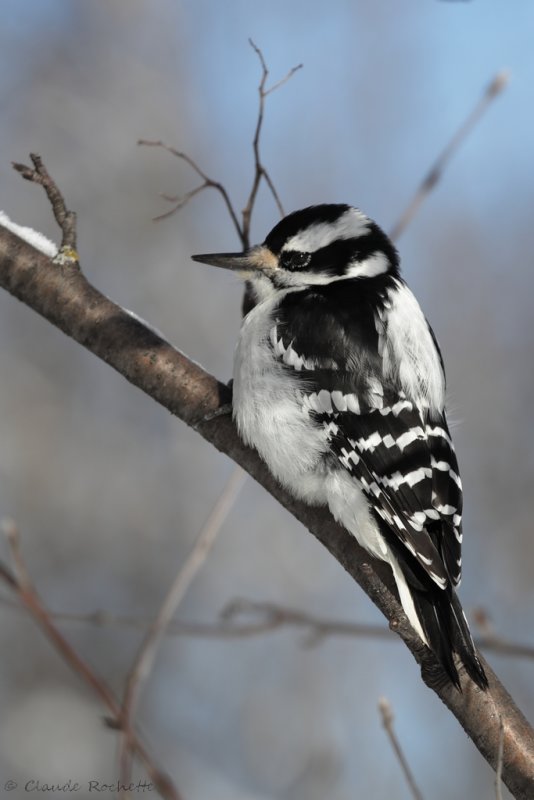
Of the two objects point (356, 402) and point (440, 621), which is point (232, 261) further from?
point (440, 621)

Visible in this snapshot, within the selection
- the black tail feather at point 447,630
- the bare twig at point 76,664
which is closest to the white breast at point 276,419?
the black tail feather at point 447,630

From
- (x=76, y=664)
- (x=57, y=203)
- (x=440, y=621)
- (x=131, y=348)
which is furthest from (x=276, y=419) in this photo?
(x=76, y=664)

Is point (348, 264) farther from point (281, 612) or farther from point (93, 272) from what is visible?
point (93, 272)

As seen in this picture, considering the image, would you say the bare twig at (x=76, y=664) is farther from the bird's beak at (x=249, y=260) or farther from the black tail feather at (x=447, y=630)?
the bird's beak at (x=249, y=260)

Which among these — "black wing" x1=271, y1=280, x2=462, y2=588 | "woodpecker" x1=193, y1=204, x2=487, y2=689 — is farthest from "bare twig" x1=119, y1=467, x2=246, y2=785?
"black wing" x1=271, y1=280, x2=462, y2=588

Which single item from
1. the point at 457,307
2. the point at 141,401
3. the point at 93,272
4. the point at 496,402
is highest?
the point at 457,307

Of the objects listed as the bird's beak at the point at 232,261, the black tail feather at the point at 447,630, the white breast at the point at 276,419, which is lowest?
the black tail feather at the point at 447,630

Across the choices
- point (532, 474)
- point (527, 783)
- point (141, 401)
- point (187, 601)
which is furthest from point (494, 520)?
point (527, 783)

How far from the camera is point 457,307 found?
7027 mm

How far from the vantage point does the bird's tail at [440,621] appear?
244 cm

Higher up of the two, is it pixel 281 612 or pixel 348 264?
pixel 348 264

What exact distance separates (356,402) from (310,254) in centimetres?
80

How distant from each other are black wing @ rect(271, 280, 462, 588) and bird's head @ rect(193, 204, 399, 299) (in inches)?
10.2

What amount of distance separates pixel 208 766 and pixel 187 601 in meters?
1.06
